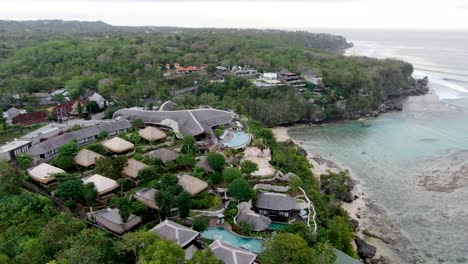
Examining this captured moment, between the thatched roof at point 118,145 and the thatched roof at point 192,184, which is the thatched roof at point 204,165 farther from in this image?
the thatched roof at point 118,145

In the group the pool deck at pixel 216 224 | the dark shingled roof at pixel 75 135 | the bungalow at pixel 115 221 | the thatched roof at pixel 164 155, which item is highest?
the dark shingled roof at pixel 75 135

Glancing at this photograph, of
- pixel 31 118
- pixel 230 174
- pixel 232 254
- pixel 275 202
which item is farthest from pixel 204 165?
pixel 31 118

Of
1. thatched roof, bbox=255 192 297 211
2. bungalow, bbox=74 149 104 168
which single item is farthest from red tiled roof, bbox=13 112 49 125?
thatched roof, bbox=255 192 297 211

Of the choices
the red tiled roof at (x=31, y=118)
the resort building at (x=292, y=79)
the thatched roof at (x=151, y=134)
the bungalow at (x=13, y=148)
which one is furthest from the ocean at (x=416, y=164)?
the red tiled roof at (x=31, y=118)

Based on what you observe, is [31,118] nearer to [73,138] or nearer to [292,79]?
[73,138]

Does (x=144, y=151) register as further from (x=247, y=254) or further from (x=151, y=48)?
(x=151, y=48)

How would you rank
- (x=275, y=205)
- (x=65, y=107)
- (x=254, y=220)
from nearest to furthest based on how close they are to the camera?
(x=254, y=220) → (x=275, y=205) → (x=65, y=107)
